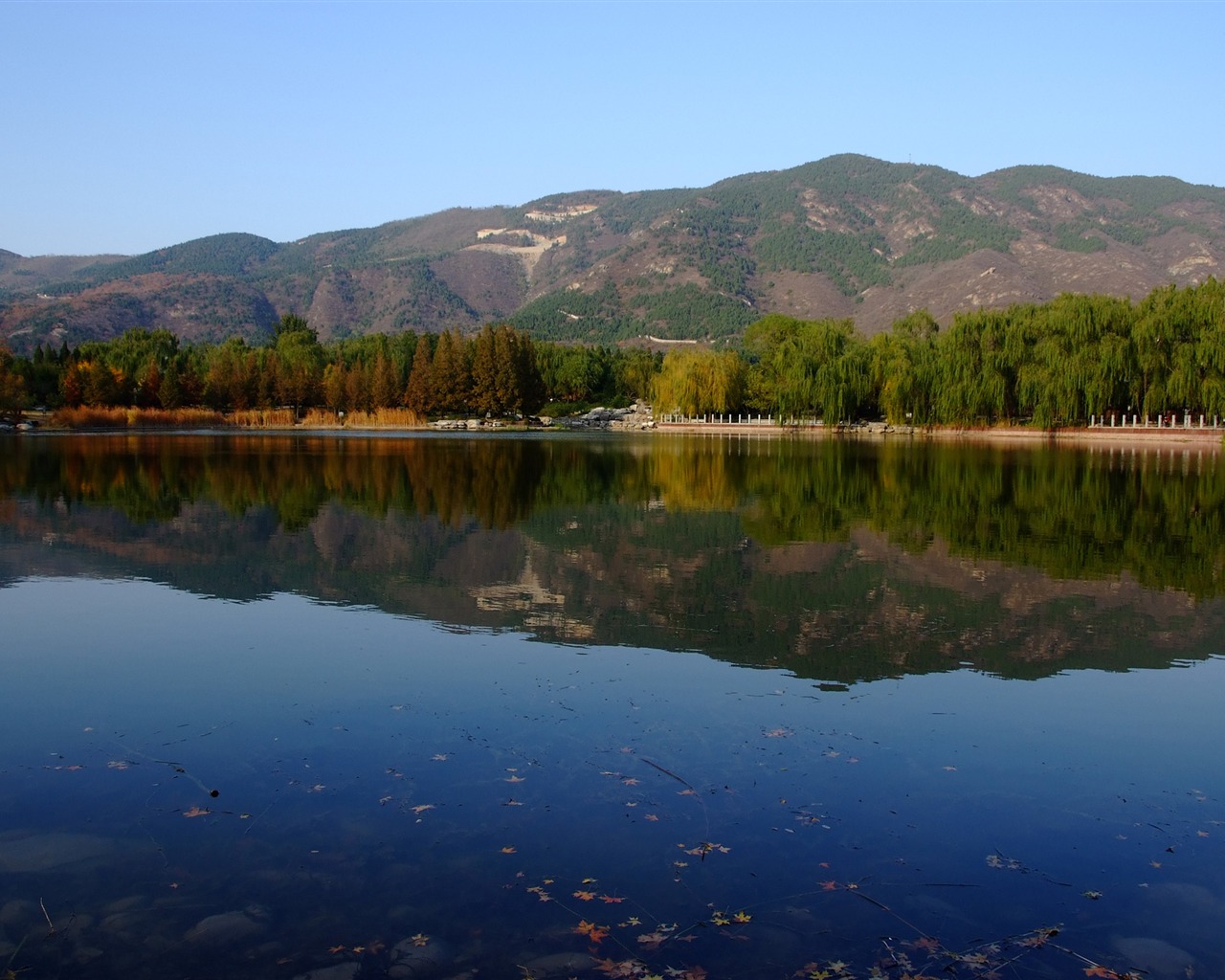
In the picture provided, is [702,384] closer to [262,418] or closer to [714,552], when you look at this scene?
[262,418]

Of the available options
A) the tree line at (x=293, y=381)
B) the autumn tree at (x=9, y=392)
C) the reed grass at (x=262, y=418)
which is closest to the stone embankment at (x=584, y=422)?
the tree line at (x=293, y=381)

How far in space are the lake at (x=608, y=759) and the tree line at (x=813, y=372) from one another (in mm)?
45977

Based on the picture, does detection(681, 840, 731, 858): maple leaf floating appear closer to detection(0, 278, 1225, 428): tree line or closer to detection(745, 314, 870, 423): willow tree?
detection(0, 278, 1225, 428): tree line

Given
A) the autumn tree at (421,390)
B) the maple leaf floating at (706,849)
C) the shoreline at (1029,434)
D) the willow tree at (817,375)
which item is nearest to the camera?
the maple leaf floating at (706,849)

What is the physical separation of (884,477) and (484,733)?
2635 cm

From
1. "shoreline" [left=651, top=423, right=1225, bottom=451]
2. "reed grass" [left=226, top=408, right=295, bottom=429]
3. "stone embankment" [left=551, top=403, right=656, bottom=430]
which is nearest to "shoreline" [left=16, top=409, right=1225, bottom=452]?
"shoreline" [left=651, top=423, right=1225, bottom=451]

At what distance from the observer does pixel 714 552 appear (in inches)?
669

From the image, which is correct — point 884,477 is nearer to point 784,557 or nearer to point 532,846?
point 784,557

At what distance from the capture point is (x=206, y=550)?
1678 centimetres

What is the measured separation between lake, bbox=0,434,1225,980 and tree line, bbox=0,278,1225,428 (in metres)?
46.0

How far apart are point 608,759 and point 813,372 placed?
6975 cm

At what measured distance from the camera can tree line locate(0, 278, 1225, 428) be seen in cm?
5856

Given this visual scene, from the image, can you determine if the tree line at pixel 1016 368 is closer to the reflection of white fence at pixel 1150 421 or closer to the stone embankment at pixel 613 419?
the reflection of white fence at pixel 1150 421

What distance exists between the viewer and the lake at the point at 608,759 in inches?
203
